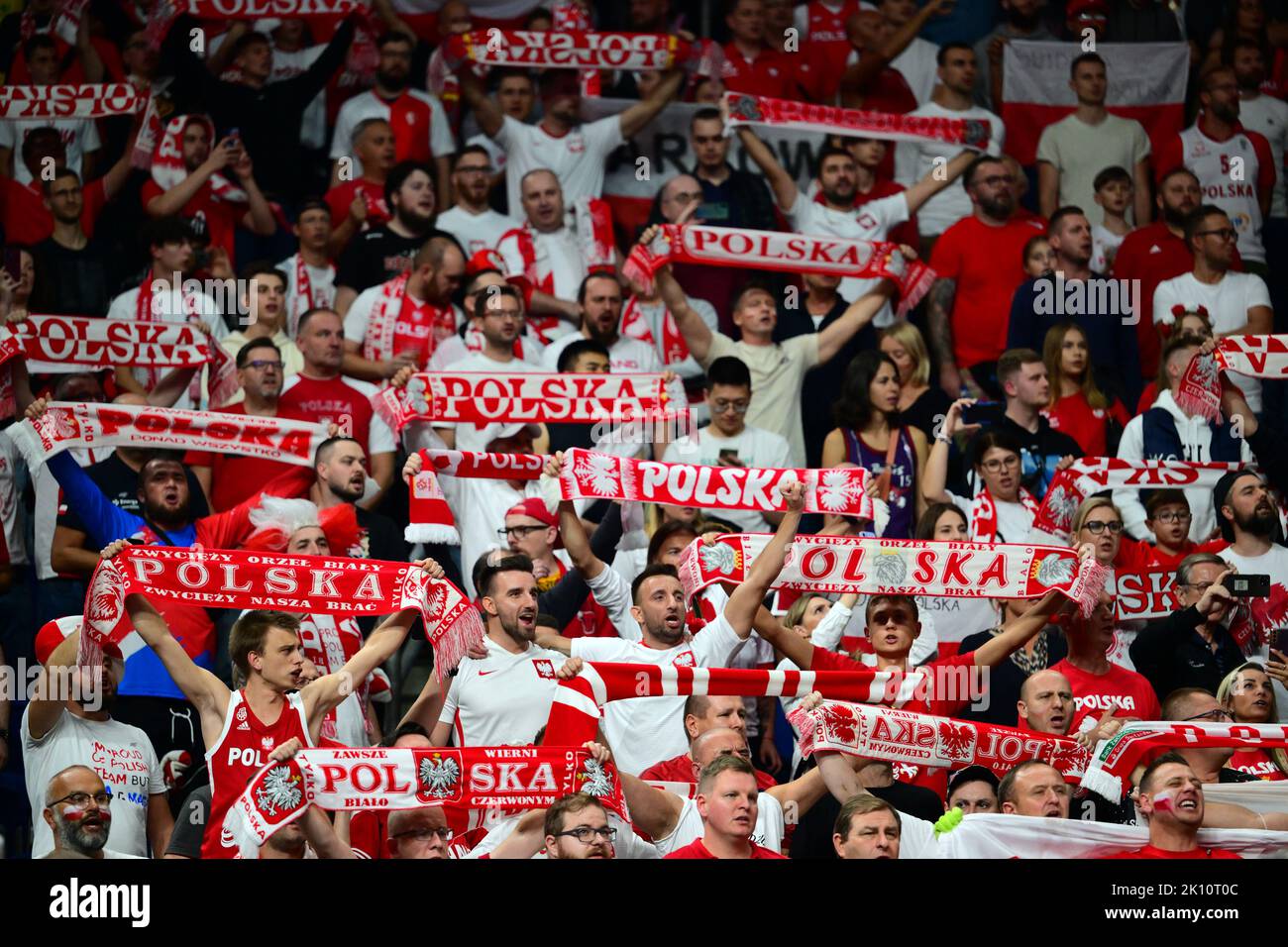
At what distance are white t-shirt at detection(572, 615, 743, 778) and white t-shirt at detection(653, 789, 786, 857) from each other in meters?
0.78

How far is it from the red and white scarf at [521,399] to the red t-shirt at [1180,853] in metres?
3.86

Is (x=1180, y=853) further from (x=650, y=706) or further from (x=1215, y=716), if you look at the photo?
(x=650, y=706)

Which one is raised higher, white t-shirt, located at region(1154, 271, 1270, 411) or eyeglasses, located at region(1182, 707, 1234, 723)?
white t-shirt, located at region(1154, 271, 1270, 411)

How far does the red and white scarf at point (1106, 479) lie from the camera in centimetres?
1066

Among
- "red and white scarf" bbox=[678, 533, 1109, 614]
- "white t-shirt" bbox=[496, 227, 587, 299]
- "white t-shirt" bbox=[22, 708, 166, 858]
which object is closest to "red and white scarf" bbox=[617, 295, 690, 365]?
"white t-shirt" bbox=[496, 227, 587, 299]

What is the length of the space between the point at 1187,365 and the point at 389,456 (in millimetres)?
3959

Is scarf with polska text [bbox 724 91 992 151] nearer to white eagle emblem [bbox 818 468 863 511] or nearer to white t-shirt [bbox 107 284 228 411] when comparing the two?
white t-shirt [bbox 107 284 228 411]

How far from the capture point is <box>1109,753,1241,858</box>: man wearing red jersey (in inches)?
310

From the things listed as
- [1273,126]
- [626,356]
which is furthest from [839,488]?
[1273,126]

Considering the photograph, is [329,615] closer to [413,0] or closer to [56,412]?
[56,412]

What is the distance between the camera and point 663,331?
41.1 ft

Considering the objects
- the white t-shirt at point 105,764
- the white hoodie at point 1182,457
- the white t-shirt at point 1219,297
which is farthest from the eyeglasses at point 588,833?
the white t-shirt at point 1219,297

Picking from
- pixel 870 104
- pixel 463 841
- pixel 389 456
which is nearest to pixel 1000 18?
pixel 870 104

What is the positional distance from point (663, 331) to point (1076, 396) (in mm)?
2290
